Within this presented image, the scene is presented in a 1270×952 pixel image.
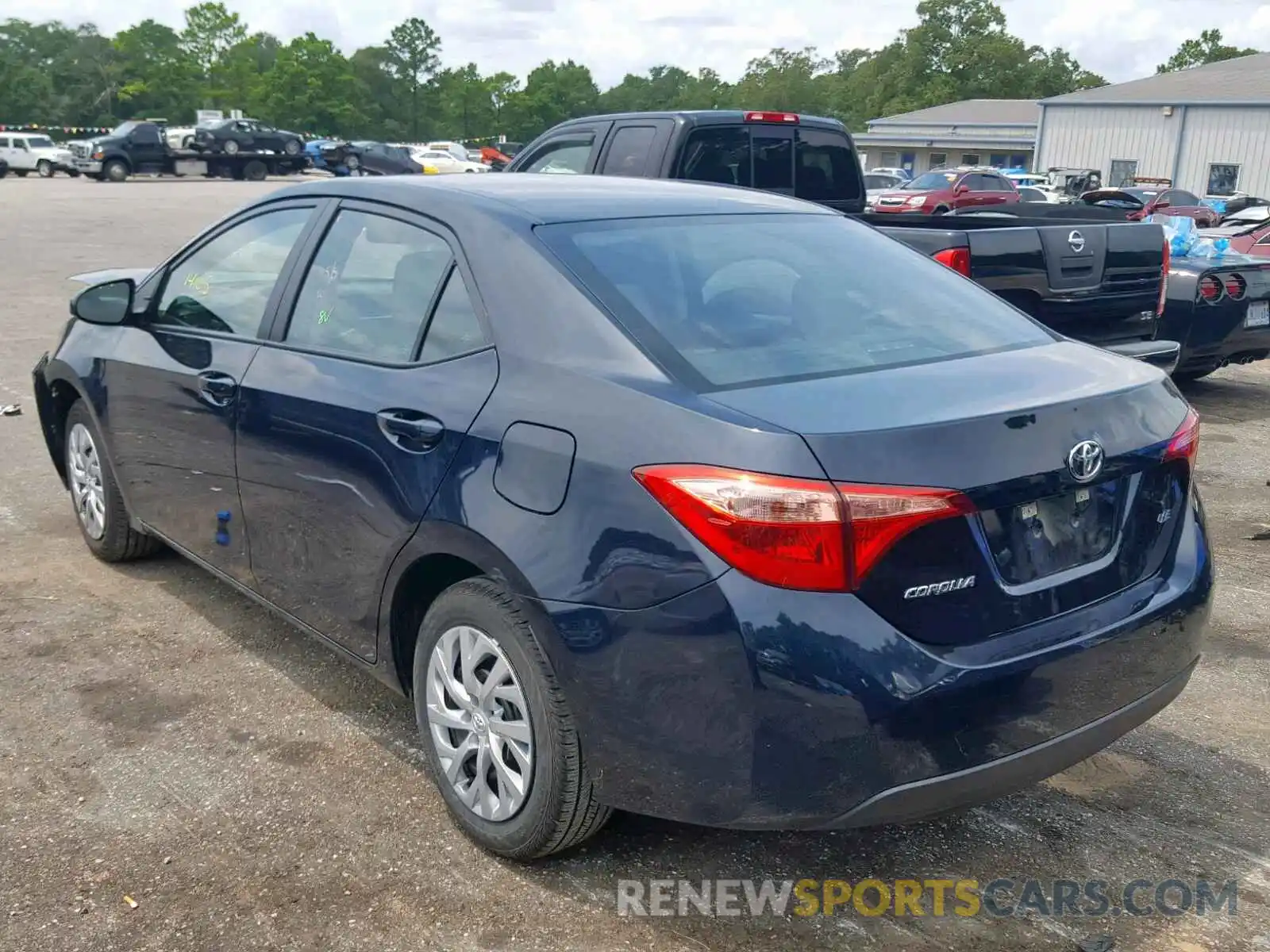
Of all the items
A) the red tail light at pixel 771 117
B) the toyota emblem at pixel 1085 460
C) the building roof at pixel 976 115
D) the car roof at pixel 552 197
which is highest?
the building roof at pixel 976 115

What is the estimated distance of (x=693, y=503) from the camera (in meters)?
2.52

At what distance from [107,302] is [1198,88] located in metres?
53.2

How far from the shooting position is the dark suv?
29703mm

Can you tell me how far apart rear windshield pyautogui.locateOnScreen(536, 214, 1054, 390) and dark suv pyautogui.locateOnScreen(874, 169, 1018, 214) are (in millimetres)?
26439

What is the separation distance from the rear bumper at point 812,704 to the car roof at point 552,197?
1218mm

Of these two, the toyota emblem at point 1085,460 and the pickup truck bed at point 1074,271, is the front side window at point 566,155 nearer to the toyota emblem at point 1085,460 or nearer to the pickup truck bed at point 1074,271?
the pickup truck bed at point 1074,271

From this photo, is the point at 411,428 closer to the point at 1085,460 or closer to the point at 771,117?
the point at 1085,460

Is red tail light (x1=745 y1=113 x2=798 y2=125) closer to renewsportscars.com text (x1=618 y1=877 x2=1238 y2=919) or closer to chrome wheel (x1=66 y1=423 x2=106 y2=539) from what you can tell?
chrome wheel (x1=66 y1=423 x2=106 y2=539)

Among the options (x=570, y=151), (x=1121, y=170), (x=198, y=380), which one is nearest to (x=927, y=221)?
(x=570, y=151)

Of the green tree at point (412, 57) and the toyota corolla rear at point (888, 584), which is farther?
the green tree at point (412, 57)

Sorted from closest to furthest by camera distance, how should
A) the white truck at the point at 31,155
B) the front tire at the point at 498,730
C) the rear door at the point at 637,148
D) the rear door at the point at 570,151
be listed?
the front tire at the point at 498,730
the rear door at the point at 637,148
the rear door at the point at 570,151
the white truck at the point at 31,155

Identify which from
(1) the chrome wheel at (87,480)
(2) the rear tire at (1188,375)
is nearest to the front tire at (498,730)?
(1) the chrome wheel at (87,480)

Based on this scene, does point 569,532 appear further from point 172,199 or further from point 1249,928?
point 172,199

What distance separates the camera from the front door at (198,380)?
396 cm
